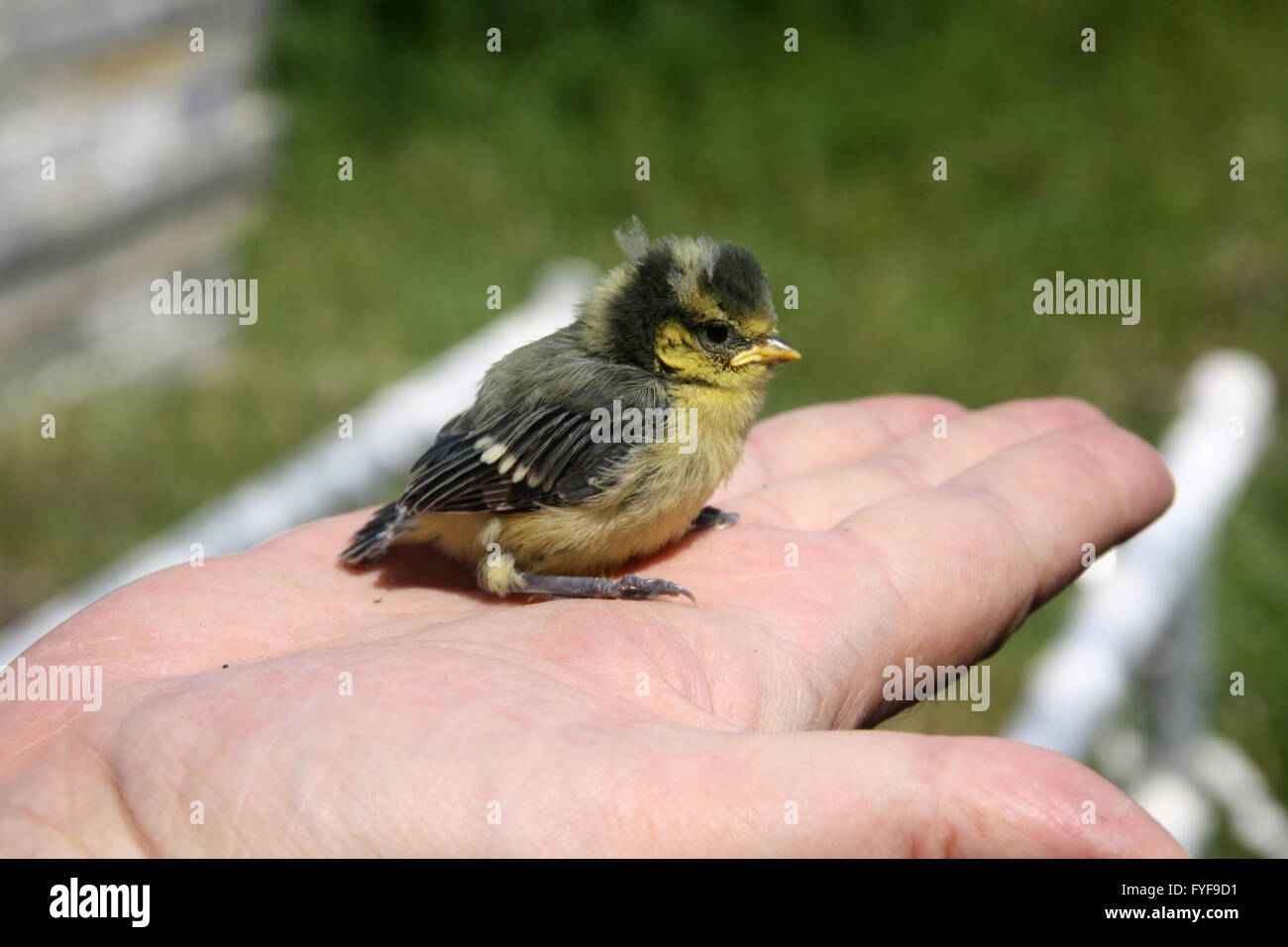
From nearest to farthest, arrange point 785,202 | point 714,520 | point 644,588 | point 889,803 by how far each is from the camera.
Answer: point 889,803 → point 644,588 → point 714,520 → point 785,202

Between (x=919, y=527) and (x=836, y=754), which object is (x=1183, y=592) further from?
(x=836, y=754)

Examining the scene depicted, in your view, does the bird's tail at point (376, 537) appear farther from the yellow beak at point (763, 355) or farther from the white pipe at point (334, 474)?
the yellow beak at point (763, 355)

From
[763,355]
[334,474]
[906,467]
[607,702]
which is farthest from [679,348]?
[334,474]

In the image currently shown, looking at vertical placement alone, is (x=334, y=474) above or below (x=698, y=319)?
below

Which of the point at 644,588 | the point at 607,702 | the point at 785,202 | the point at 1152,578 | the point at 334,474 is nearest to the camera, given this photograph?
the point at 607,702

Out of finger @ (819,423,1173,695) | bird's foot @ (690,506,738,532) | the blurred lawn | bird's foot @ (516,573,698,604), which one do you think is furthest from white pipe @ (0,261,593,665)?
the blurred lawn

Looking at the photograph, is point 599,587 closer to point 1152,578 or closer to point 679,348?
point 679,348

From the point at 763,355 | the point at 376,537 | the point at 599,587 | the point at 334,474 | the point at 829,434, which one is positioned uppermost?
the point at 763,355

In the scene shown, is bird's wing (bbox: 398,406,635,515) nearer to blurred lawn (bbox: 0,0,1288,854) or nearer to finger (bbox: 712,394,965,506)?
finger (bbox: 712,394,965,506)
